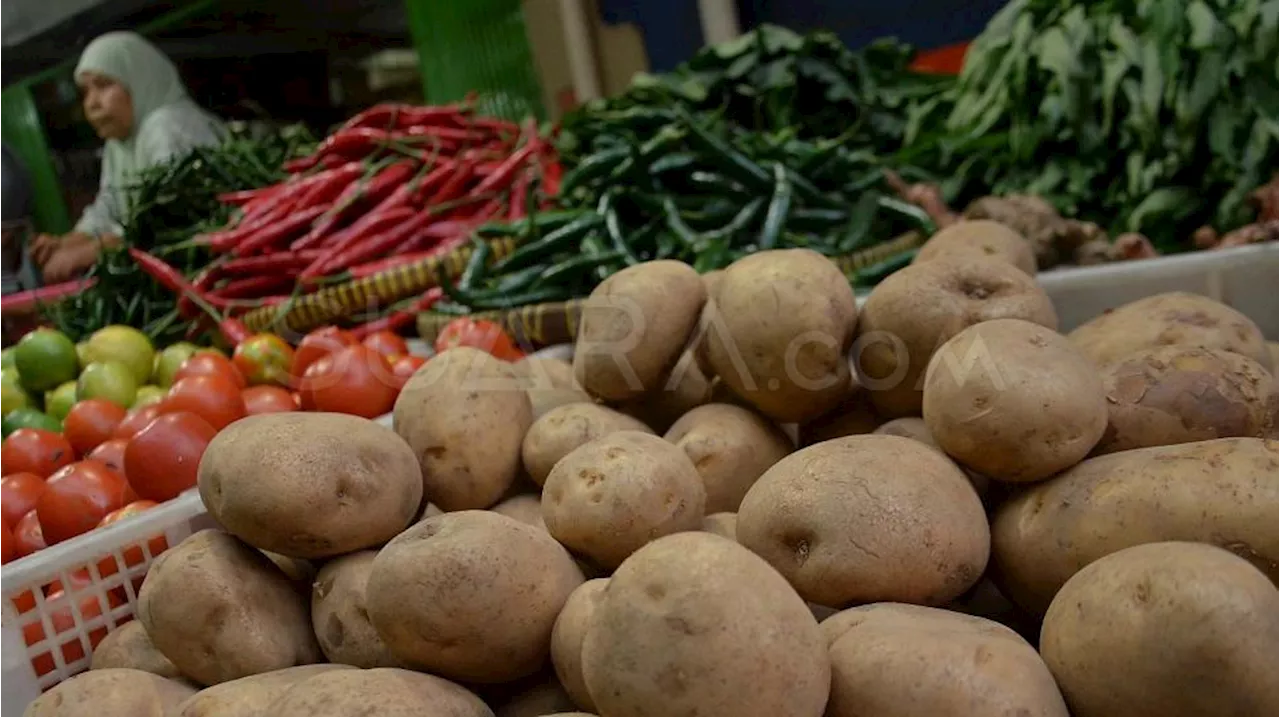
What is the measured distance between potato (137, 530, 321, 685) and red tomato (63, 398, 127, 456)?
0.90 meters

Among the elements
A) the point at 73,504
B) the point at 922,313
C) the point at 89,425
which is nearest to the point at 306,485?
the point at 73,504

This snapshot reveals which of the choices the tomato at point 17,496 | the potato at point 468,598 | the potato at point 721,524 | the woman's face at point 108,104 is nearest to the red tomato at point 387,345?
the tomato at point 17,496

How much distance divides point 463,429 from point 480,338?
0.95 m

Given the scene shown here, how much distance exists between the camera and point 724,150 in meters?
3.45

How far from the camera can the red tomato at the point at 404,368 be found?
2260mm

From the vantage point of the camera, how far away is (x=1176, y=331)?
1.53 m

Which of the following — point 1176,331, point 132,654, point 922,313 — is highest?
point 922,313

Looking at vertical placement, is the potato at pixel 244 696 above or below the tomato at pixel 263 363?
below

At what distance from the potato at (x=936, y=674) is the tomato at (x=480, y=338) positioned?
1469mm

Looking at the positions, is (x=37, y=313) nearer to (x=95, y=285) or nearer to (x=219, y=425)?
(x=95, y=285)

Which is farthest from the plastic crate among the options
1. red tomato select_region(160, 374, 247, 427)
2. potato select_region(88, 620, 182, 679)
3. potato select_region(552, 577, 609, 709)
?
potato select_region(552, 577, 609, 709)

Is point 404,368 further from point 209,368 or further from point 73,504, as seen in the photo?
point 73,504

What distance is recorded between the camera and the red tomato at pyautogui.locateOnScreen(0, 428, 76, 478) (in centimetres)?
201

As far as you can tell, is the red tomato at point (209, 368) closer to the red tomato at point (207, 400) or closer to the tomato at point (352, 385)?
the red tomato at point (207, 400)
